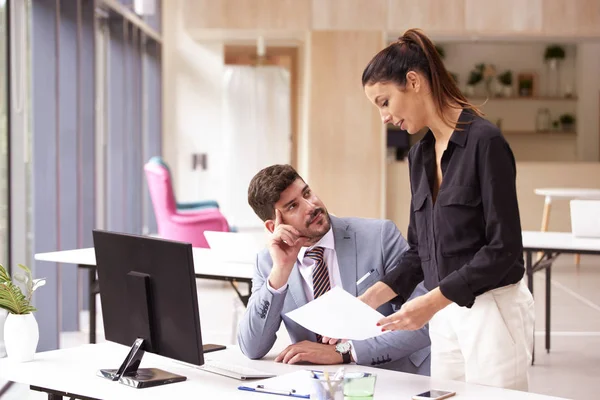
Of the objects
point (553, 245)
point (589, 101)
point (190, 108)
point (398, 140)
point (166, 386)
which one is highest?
point (589, 101)

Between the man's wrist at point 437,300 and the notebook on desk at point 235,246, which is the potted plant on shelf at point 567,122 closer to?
the notebook on desk at point 235,246

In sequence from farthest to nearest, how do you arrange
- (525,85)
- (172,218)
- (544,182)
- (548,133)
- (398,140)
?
(548,133) < (525,85) < (398,140) < (544,182) < (172,218)

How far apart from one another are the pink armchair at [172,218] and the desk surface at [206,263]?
3425 mm

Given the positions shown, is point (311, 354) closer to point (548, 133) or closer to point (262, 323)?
point (262, 323)

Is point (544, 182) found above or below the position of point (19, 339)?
above

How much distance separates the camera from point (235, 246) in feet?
15.3

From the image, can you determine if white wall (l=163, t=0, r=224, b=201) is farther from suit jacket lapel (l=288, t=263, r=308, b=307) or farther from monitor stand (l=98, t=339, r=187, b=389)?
monitor stand (l=98, t=339, r=187, b=389)

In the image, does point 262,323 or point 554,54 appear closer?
point 262,323

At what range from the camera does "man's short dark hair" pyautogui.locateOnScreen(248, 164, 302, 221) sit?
9.47ft

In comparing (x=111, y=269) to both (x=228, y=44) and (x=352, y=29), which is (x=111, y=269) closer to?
(x=352, y=29)

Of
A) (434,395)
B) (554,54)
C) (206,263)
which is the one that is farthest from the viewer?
(554,54)

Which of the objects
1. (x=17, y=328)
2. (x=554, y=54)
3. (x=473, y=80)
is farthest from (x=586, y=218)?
(x=554, y=54)

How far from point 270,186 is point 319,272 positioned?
14.5 inches

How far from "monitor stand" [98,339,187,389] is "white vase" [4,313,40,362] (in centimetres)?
29
